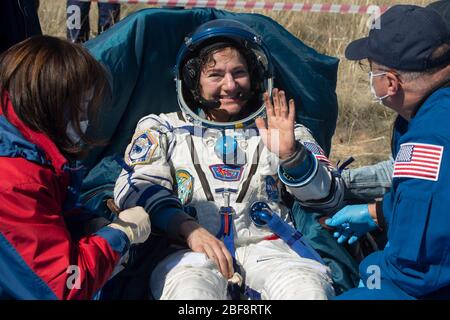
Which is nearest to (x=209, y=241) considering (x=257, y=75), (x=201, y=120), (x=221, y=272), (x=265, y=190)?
(x=221, y=272)

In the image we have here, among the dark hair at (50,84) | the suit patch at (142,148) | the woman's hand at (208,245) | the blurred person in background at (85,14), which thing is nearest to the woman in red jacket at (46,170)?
the dark hair at (50,84)

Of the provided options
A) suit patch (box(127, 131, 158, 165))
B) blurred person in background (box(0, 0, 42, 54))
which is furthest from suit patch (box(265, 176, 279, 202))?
blurred person in background (box(0, 0, 42, 54))

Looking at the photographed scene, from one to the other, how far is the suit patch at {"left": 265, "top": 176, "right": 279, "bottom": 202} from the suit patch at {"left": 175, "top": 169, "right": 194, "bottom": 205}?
0.33 meters

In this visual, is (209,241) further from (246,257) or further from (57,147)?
(57,147)

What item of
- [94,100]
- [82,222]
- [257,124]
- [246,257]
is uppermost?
[94,100]

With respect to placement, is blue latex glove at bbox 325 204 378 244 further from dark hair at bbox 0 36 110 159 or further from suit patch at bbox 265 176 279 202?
dark hair at bbox 0 36 110 159

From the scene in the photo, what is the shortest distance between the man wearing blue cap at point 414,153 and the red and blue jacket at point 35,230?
0.94m

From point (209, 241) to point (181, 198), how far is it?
328 millimetres

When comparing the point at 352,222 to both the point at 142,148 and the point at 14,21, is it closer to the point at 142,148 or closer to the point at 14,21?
the point at 142,148

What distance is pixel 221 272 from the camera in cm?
302

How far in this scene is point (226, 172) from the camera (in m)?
3.37

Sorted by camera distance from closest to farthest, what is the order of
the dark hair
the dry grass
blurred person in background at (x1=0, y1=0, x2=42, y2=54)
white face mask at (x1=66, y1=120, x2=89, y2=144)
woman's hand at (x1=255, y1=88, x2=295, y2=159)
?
the dark hair < white face mask at (x1=66, y1=120, x2=89, y2=144) < woman's hand at (x1=255, y1=88, x2=295, y2=159) < blurred person in background at (x1=0, y1=0, x2=42, y2=54) < the dry grass

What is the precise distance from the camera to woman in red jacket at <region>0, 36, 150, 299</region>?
2332mm

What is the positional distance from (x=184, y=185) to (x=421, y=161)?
1.23 m
